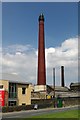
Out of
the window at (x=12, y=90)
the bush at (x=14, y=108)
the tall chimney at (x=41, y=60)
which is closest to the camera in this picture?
the bush at (x=14, y=108)

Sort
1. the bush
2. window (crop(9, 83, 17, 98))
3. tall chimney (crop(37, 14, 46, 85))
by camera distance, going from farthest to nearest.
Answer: tall chimney (crop(37, 14, 46, 85))
window (crop(9, 83, 17, 98))
the bush

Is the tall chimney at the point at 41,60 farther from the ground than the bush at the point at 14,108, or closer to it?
farther from the ground

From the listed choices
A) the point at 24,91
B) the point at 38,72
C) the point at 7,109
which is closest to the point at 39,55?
the point at 38,72

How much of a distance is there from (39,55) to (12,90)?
2790 cm

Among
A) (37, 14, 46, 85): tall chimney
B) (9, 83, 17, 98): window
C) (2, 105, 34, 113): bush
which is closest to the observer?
(2, 105, 34, 113): bush

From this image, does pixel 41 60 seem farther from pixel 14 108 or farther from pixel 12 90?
pixel 14 108

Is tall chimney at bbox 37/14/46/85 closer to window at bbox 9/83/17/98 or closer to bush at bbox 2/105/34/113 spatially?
window at bbox 9/83/17/98

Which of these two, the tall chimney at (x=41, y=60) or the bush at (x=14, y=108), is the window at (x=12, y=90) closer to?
the bush at (x=14, y=108)

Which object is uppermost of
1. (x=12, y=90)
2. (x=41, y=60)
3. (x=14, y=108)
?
(x=41, y=60)

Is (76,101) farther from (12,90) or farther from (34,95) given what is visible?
(12,90)

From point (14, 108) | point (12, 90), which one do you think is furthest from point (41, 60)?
point (14, 108)

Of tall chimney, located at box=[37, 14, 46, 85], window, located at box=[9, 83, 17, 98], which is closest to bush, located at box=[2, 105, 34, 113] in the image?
window, located at box=[9, 83, 17, 98]

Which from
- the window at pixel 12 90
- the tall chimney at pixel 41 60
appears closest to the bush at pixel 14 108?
the window at pixel 12 90

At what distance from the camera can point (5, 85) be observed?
6072 centimetres
